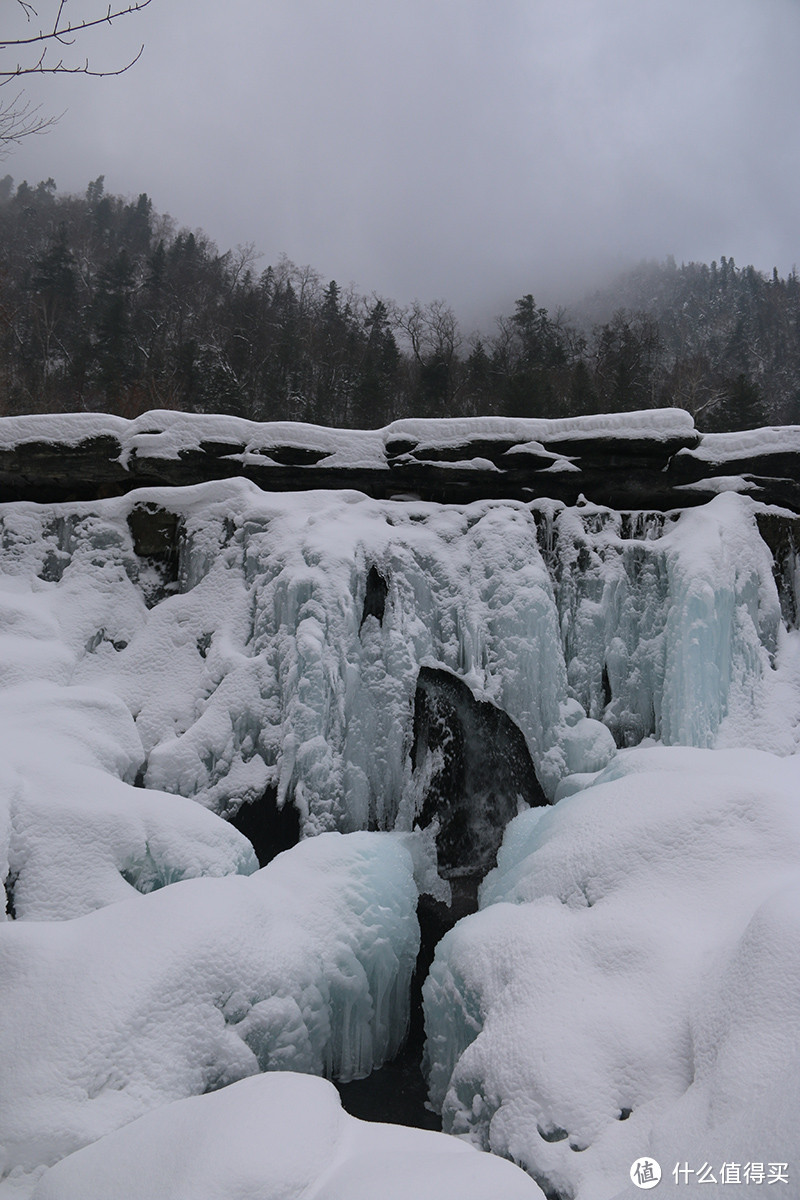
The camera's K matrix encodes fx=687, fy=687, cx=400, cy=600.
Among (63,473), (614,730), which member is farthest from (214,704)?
(614,730)

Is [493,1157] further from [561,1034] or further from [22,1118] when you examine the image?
[22,1118]

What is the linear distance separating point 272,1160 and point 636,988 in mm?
1381

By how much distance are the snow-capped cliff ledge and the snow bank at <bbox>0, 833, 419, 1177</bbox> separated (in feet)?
12.9

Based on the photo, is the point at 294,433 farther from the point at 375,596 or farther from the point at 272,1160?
the point at 272,1160

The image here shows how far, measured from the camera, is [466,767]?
6234 mm

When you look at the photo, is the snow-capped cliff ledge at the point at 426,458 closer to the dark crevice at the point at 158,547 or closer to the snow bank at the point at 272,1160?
the dark crevice at the point at 158,547

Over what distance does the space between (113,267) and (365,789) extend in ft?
80.8

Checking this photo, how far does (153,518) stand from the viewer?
6.46m

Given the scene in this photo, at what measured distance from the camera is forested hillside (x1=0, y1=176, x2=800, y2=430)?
1770 centimetres

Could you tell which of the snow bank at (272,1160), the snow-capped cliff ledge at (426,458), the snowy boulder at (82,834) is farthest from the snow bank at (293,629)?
the snow bank at (272,1160)

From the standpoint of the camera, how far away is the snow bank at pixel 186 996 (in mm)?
2260

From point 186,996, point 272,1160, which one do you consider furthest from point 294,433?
point 272,1160

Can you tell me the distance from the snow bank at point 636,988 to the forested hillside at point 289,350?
13710 mm

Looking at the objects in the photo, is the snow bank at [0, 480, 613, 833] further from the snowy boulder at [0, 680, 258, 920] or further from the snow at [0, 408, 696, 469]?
the snowy boulder at [0, 680, 258, 920]
